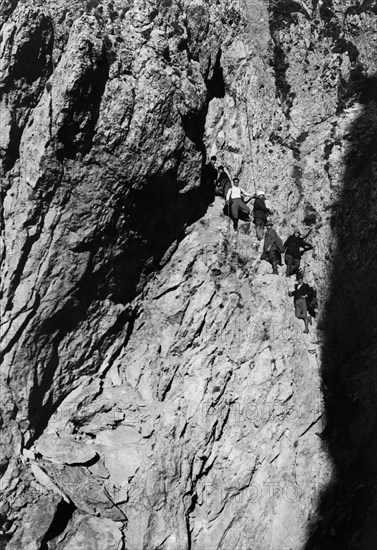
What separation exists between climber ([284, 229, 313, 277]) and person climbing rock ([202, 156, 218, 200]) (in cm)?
424

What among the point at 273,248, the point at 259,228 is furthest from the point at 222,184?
the point at 273,248

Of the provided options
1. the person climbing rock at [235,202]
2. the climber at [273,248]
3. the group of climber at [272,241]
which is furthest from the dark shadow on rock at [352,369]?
the person climbing rock at [235,202]

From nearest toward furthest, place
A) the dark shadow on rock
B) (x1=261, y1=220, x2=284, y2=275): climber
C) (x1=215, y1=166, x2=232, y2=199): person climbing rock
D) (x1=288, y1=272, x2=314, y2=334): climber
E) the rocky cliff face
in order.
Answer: the rocky cliff face, the dark shadow on rock, (x1=288, y1=272, x2=314, y2=334): climber, (x1=261, y1=220, x2=284, y2=275): climber, (x1=215, y1=166, x2=232, y2=199): person climbing rock

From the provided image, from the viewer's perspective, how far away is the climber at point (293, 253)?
19.2 metres

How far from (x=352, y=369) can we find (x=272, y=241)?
19.7 ft

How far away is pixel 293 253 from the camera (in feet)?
63.2

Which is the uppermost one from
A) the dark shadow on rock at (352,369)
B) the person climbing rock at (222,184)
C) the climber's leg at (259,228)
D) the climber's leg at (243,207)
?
the person climbing rock at (222,184)

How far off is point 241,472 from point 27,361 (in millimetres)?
8790

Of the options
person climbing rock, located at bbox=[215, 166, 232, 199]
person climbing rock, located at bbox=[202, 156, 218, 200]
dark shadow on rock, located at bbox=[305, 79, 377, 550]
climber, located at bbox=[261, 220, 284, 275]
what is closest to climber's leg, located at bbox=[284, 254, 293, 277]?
climber, located at bbox=[261, 220, 284, 275]

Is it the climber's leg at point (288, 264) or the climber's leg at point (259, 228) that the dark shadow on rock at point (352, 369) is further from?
the climber's leg at point (259, 228)

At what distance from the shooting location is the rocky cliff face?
54.4 ft

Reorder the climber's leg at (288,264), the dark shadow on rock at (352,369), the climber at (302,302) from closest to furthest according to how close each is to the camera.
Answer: the dark shadow on rock at (352,369)
the climber at (302,302)
the climber's leg at (288,264)

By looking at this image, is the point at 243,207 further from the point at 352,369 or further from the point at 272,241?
the point at 352,369

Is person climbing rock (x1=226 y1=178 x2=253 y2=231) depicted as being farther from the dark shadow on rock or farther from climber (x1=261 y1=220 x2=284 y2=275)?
the dark shadow on rock
